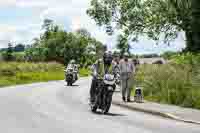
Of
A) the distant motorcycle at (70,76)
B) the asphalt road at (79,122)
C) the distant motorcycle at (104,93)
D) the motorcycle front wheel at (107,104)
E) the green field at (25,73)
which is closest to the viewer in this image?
the asphalt road at (79,122)

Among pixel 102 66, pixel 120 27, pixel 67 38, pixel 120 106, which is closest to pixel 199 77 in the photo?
pixel 120 106

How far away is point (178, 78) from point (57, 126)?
455 inches

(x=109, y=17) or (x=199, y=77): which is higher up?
(x=109, y=17)

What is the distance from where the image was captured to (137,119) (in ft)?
58.2

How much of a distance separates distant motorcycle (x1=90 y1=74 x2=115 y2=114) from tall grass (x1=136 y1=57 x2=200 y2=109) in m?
3.51

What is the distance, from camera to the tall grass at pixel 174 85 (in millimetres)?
22672

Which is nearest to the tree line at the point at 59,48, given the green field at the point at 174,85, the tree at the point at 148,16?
the tree at the point at 148,16

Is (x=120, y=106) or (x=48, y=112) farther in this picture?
(x=120, y=106)

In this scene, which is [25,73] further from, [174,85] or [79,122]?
[79,122]

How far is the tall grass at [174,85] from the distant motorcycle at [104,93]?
3509 mm

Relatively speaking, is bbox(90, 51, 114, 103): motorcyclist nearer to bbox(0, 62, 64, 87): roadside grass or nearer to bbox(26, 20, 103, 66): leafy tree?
bbox(0, 62, 64, 87): roadside grass

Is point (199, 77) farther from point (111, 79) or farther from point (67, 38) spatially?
point (67, 38)

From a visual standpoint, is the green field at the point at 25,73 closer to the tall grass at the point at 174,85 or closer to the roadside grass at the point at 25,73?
the roadside grass at the point at 25,73

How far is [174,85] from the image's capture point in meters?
25.0
